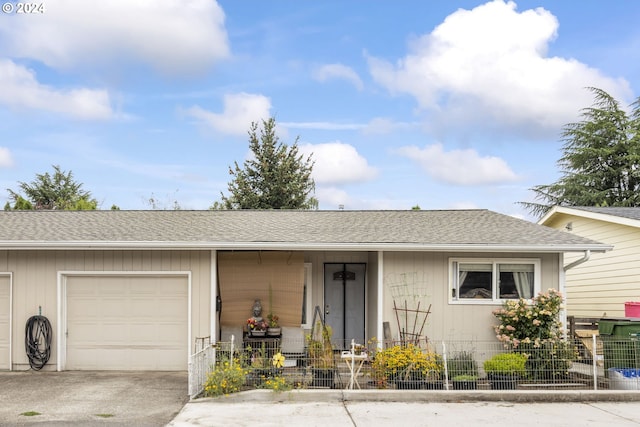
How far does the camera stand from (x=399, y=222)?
13.5 metres

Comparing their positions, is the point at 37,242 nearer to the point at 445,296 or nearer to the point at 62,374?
the point at 62,374

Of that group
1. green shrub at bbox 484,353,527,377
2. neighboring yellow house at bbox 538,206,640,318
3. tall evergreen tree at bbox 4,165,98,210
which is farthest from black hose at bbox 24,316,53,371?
tall evergreen tree at bbox 4,165,98,210

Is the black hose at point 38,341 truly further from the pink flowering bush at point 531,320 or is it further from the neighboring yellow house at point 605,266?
the neighboring yellow house at point 605,266

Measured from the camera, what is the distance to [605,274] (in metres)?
14.9

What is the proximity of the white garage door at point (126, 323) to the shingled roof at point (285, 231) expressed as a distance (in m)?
0.95

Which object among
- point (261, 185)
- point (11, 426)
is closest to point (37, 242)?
point (11, 426)

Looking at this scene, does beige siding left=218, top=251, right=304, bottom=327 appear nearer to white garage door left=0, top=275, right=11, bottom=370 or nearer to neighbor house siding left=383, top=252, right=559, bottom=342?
neighbor house siding left=383, top=252, right=559, bottom=342

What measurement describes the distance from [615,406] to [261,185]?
23.5 metres

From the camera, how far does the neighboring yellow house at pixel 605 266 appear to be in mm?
13711

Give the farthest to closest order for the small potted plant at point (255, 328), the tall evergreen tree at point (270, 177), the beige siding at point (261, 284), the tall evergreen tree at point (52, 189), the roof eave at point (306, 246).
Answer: the tall evergreen tree at point (52, 189), the tall evergreen tree at point (270, 177), the beige siding at point (261, 284), the small potted plant at point (255, 328), the roof eave at point (306, 246)

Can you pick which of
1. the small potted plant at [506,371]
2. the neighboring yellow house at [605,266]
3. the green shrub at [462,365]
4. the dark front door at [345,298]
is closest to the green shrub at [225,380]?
the green shrub at [462,365]

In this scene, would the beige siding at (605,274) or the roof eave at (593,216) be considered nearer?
the roof eave at (593,216)

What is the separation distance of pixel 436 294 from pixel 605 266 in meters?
5.70

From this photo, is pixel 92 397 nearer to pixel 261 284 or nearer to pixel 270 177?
pixel 261 284
